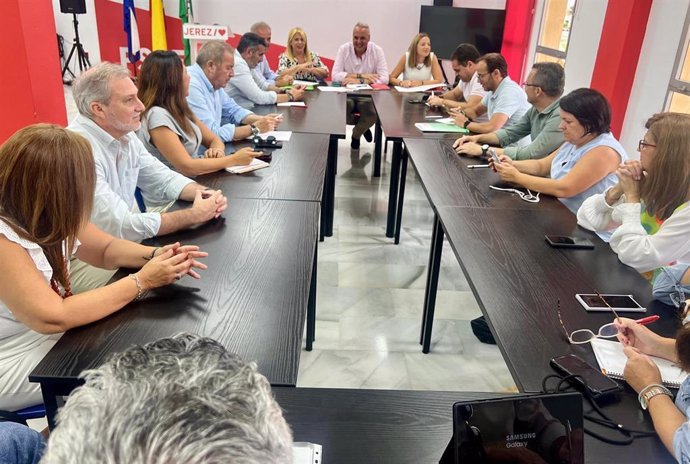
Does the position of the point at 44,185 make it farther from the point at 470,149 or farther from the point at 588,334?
the point at 470,149

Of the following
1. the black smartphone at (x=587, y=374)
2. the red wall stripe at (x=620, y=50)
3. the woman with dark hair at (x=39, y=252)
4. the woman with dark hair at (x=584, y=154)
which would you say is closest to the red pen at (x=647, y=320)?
the black smartphone at (x=587, y=374)

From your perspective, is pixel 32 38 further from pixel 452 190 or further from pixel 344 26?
pixel 344 26

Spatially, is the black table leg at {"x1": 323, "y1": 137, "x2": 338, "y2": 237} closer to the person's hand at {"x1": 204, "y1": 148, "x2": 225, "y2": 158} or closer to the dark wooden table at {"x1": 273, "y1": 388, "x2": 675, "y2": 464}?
the person's hand at {"x1": 204, "y1": 148, "x2": 225, "y2": 158}

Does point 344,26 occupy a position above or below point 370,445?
above

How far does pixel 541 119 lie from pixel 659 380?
2.28 metres

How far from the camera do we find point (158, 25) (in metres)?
7.28

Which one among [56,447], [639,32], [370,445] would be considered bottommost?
[370,445]

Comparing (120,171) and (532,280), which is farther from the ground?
(120,171)

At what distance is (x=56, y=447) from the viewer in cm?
45

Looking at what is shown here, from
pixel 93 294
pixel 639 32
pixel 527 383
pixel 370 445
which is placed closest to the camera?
pixel 370 445

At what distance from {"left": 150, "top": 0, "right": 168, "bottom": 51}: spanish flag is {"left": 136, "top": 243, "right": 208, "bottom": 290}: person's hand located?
6.67m

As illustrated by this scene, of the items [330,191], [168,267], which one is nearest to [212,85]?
[330,191]

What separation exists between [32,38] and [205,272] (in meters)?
2.35

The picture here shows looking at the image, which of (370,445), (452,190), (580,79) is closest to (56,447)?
(370,445)
